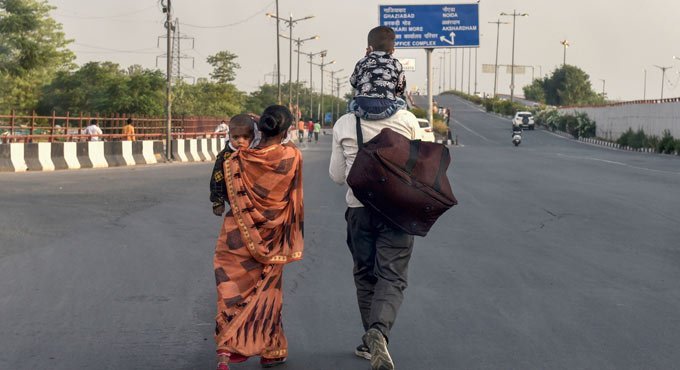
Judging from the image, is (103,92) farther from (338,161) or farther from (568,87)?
(568,87)

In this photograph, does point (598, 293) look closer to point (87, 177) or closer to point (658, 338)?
point (658, 338)

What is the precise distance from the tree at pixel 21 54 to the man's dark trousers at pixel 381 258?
66089mm

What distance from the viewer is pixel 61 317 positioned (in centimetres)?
680

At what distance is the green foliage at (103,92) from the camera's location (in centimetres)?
6519

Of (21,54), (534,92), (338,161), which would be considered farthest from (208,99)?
(338,161)

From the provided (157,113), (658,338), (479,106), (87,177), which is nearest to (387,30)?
(658,338)

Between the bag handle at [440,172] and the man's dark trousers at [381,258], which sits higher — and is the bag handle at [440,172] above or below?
above

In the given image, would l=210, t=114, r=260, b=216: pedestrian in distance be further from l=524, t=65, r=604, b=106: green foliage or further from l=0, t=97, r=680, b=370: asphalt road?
l=524, t=65, r=604, b=106: green foliage

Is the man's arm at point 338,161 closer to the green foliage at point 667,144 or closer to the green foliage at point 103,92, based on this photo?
the green foliage at point 667,144

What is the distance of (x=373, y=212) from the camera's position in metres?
5.40

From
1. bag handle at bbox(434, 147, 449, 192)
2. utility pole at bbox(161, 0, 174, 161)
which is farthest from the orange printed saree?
utility pole at bbox(161, 0, 174, 161)

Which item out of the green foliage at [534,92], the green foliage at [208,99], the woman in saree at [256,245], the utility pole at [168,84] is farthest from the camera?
the green foliage at [534,92]

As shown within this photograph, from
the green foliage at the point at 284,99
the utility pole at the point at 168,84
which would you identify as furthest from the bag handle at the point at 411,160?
the green foliage at the point at 284,99

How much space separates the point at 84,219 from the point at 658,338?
8.50 m
